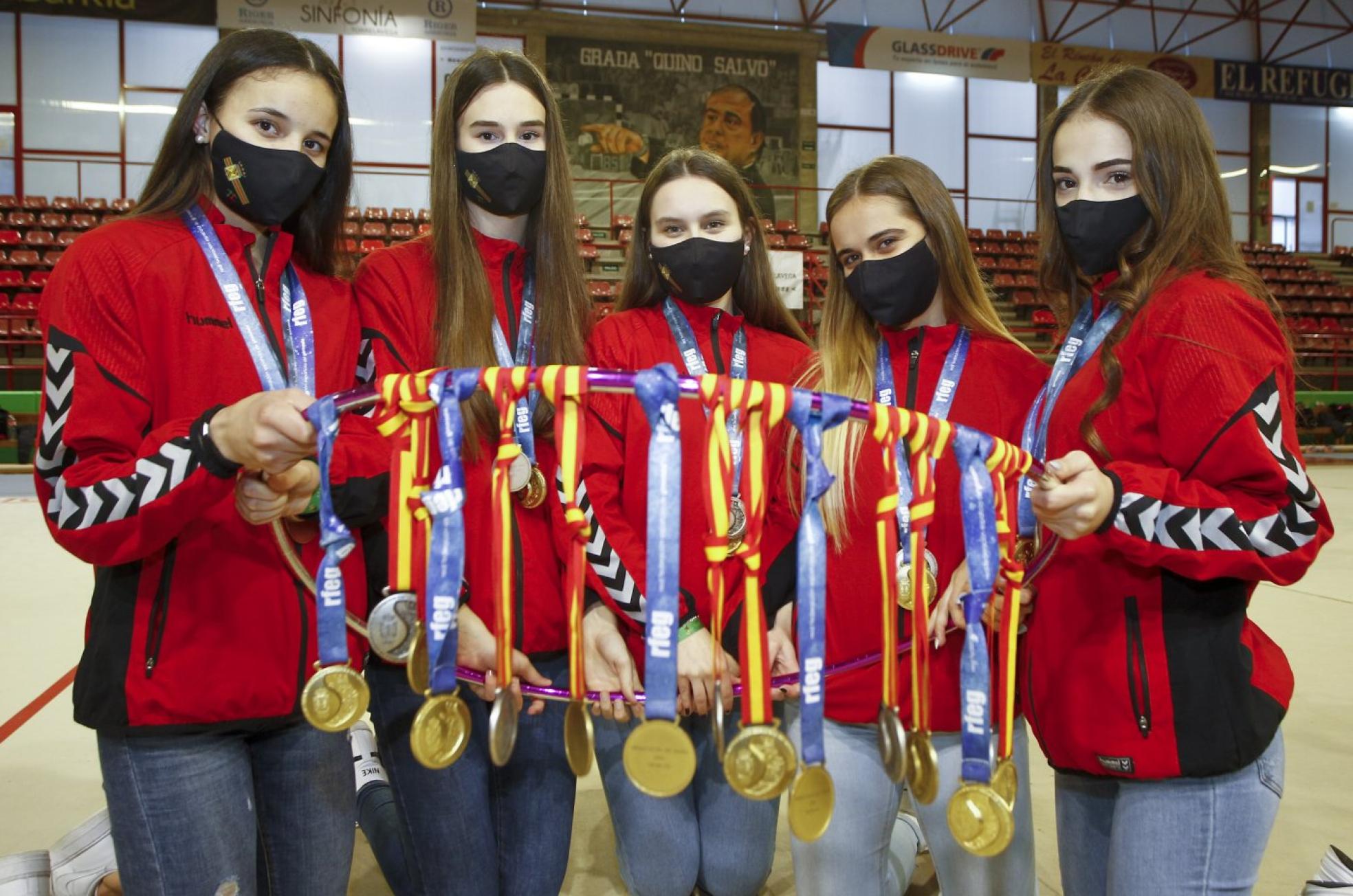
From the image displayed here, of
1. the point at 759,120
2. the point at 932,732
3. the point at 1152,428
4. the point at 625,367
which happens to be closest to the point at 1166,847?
the point at 932,732

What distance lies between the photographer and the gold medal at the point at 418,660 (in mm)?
1340

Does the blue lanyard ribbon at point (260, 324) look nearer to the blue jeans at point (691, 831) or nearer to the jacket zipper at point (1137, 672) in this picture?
the blue jeans at point (691, 831)

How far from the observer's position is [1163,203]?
67.4 inches

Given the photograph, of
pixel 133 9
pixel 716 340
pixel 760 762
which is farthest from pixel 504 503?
pixel 133 9

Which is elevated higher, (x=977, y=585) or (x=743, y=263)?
(x=743, y=263)

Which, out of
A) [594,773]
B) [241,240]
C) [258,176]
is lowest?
[594,773]

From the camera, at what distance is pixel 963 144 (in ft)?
62.2

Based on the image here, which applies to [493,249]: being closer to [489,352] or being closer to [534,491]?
[489,352]

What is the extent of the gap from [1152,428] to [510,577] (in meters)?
1.12

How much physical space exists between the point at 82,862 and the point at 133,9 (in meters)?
16.3

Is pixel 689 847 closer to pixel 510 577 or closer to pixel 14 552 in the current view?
pixel 510 577

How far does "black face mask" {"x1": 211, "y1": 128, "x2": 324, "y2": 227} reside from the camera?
68.6 inches

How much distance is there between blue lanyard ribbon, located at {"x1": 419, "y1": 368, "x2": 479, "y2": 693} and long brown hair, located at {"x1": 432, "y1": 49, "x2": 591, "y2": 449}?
2.26 feet

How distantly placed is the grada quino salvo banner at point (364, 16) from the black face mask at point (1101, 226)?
49.8 ft
